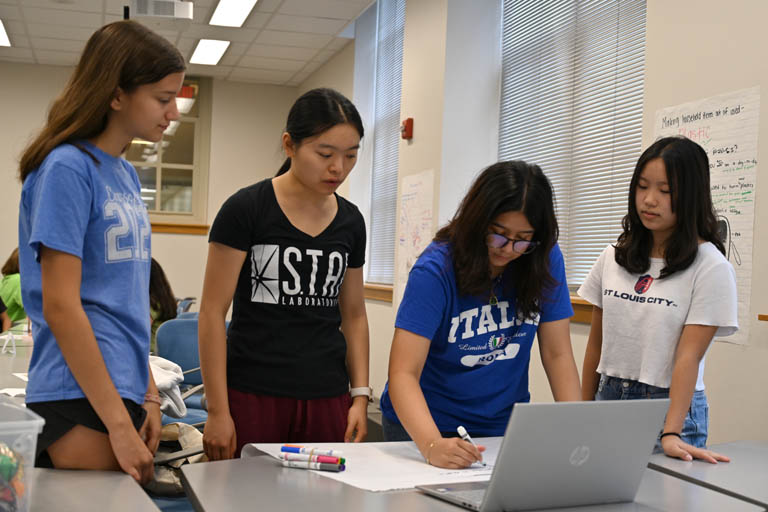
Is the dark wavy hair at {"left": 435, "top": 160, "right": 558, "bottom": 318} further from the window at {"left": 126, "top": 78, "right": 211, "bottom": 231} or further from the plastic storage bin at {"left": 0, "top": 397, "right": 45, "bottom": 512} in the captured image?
the window at {"left": 126, "top": 78, "right": 211, "bottom": 231}

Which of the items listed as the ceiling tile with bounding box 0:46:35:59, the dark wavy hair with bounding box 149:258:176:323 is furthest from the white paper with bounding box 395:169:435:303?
the ceiling tile with bounding box 0:46:35:59

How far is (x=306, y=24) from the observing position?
7.00 meters

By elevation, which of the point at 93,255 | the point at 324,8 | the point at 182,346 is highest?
the point at 324,8

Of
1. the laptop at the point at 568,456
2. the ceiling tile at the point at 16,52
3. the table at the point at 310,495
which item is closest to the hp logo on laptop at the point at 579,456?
the laptop at the point at 568,456

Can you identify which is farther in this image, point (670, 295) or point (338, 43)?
point (338, 43)

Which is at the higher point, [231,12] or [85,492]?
[231,12]

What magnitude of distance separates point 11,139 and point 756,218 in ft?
26.9

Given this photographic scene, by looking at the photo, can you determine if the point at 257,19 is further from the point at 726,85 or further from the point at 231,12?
the point at 726,85

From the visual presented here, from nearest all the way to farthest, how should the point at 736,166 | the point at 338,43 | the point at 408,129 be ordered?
the point at 736,166 → the point at 408,129 → the point at 338,43

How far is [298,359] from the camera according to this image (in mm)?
1824

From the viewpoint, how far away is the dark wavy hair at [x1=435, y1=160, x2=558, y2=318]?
1.69m

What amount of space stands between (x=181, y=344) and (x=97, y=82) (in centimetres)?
273

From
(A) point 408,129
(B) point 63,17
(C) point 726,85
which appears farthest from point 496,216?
(B) point 63,17

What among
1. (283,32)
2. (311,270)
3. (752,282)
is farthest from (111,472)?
(283,32)
